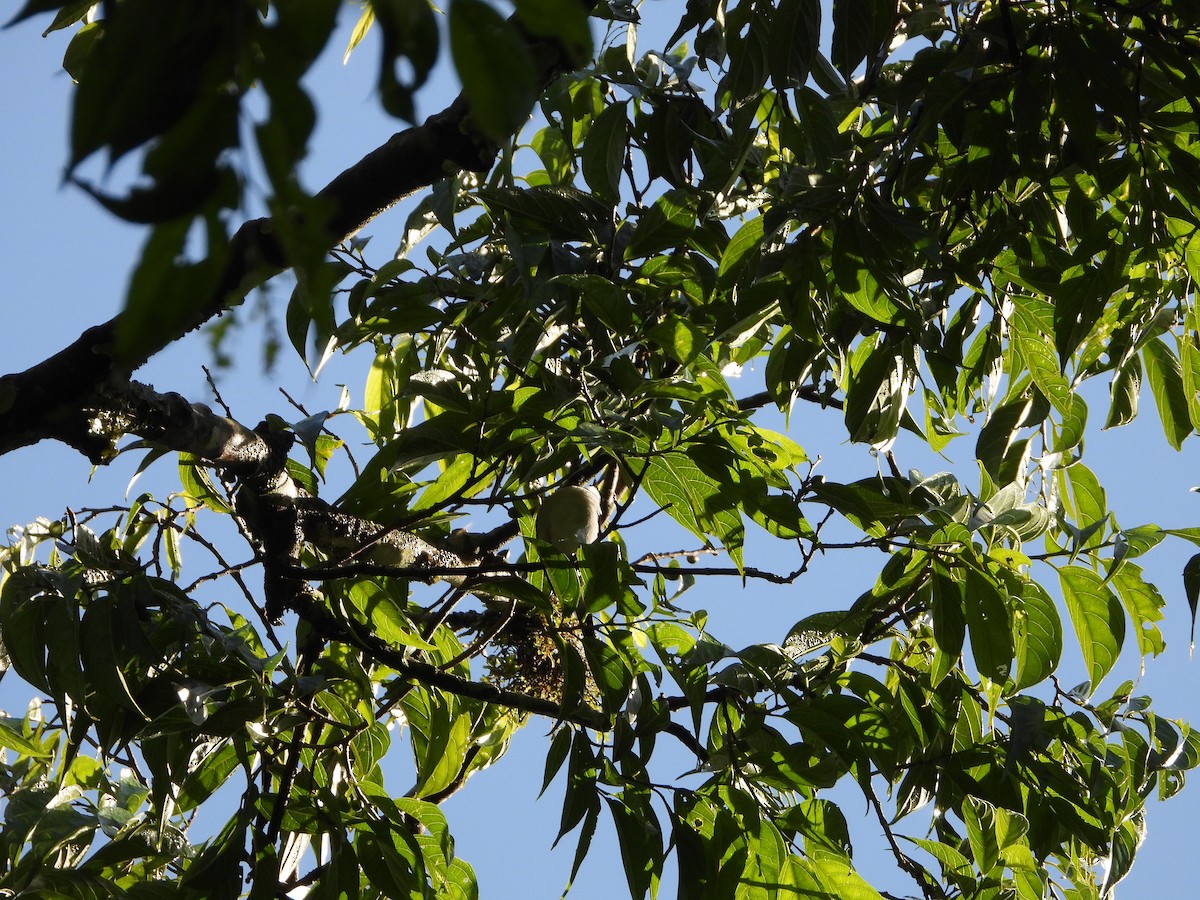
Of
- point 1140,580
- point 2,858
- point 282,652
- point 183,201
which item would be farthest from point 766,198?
point 2,858

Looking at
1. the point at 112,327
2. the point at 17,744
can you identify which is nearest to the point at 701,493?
the point at 112,327

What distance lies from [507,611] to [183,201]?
2.83ft

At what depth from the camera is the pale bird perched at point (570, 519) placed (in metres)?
0.84

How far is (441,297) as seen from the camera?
2.71 feet

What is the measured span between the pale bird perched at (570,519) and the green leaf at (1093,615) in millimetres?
378

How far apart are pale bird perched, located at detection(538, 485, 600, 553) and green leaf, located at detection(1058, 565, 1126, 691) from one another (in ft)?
1.24

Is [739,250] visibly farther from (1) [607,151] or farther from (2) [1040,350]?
(2) [1040,350]

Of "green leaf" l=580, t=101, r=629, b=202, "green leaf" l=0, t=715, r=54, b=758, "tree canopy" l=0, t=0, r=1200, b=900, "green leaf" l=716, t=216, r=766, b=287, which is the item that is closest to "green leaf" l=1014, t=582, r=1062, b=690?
"tree canopy" l=0, t=0, r=1200, b=900

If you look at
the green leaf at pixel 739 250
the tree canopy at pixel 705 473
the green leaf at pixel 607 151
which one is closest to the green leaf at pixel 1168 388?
the tree canopy at pixel 705 473

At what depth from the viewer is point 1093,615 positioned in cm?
81

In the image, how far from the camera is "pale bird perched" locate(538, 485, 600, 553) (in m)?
0.84

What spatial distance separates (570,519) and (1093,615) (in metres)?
0.42

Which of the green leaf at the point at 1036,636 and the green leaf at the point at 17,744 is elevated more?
the green leaf at the point at 1036,636

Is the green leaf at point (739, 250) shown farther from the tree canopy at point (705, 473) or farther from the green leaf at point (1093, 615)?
the green leaf at point (1093, 615)
